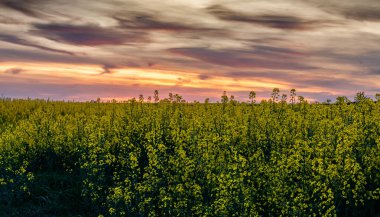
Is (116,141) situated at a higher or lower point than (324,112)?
lower

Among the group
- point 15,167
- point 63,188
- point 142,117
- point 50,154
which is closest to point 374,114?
point 142,117

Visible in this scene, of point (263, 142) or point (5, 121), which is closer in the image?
point (263, 142)

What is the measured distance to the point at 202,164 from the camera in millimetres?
11844

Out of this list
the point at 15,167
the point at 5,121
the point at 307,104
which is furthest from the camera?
the point at 5,121

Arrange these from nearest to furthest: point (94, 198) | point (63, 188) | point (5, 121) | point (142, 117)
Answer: point (94, 198) → point (63, 188) → point (142, 117) → point (5, 121)

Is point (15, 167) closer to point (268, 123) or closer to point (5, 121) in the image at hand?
point (268, 123)

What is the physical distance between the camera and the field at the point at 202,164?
36.2ft

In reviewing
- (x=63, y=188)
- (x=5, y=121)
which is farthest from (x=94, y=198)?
(x=5, y=121)

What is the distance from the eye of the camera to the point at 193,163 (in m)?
12.0

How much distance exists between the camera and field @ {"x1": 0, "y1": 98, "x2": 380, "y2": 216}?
1105 centimetres

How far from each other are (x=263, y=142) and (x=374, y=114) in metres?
4.22

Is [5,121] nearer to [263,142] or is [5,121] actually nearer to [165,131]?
[165,131]

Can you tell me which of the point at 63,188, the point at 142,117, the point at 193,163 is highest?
the point at 142,117

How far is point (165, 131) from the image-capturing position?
629 inches
